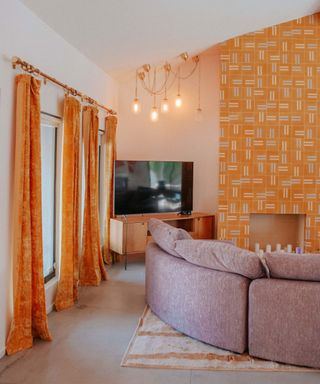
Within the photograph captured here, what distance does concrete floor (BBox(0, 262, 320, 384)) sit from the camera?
267cm

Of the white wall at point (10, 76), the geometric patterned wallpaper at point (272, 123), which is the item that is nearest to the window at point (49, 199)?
the white wall at point (10, 76)

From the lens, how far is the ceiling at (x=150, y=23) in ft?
12.2

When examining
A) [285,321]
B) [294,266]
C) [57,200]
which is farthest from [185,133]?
[285,321]

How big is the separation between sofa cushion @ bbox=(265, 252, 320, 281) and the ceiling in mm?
2664

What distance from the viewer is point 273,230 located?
6.26 m

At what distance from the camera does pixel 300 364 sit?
285cm

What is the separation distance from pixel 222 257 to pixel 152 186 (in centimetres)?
309

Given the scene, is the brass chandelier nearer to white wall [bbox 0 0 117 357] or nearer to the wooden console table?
the wooden console table

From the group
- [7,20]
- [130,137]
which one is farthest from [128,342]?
[130,137]

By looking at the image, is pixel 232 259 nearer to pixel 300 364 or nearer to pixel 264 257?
pixel 264 257

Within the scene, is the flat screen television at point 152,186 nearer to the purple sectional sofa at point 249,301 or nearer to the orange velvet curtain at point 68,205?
the orange velvet curtain at point 68,205

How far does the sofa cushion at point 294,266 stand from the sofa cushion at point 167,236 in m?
0.87

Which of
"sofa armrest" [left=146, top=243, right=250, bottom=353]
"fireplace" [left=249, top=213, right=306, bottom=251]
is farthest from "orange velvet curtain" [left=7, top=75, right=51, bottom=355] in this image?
"fireplace" [left=249, top=213, right=306, bottom=251]

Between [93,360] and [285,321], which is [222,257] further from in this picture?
[93,360]
